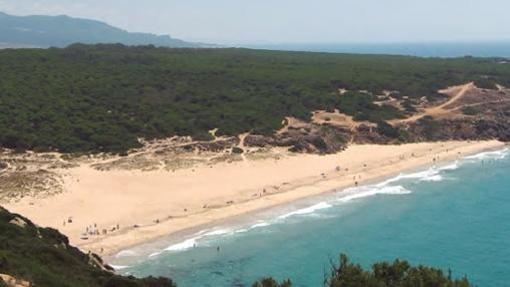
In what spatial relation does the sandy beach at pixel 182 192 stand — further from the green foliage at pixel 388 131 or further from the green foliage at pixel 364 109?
the green foliage at pixel 364 109

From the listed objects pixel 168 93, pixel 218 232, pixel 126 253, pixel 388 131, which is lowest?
pixel 126 253

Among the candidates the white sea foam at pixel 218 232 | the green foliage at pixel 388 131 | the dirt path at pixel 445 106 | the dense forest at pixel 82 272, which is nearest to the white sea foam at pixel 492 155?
the green foliage at pixel 388 131

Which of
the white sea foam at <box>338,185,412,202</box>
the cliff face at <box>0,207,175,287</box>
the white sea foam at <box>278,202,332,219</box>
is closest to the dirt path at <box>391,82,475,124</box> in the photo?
the white sea foam at <box>338,185,412,202</box>

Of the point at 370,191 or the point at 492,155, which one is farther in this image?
the point at 492,155

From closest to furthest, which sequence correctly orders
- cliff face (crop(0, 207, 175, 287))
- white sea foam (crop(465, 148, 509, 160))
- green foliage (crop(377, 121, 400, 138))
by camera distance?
cliff face (crop(0, 207, 175, 287))
white sea foam (crop(465, 148, 509, 160))
green foliage (crop(377, 121, 400, 138))

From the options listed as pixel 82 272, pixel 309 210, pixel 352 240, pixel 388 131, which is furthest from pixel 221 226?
pixel 388 131

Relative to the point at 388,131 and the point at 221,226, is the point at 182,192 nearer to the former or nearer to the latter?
the point at 221,226

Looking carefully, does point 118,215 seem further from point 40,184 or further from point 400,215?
point 400,215

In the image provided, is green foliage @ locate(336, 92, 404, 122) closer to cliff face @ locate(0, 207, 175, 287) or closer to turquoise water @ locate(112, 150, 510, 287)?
turquoise water @ locate(112, 150, 510, 287)
